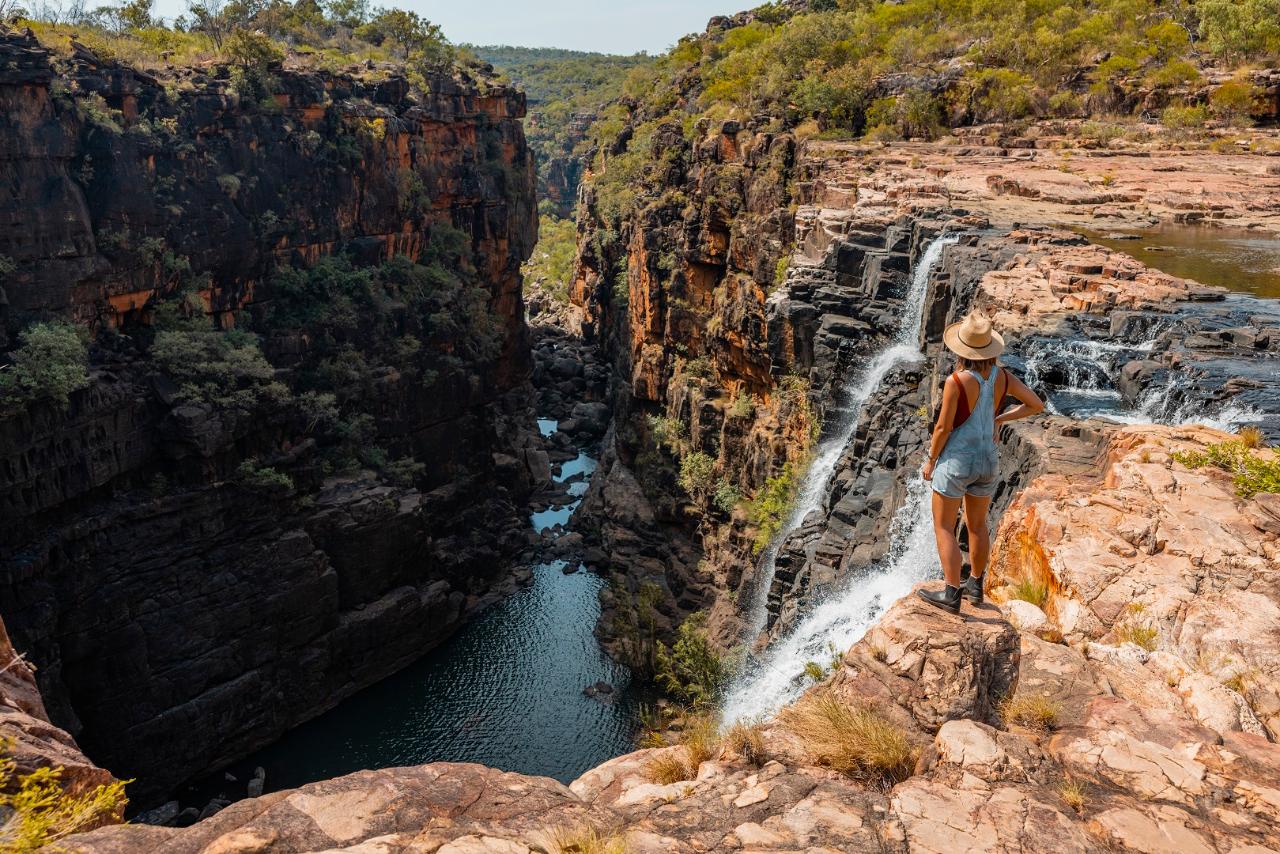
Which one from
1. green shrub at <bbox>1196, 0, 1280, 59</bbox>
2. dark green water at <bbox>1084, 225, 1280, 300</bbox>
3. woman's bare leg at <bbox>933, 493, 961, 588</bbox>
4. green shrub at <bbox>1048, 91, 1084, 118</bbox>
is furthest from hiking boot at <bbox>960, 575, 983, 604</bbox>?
green shrub at <bbox>1196, 0, 1280, 59</bbox>

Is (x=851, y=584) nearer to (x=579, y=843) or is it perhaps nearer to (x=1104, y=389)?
(x=1104, y=389)

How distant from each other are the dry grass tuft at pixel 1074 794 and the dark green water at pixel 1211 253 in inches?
554

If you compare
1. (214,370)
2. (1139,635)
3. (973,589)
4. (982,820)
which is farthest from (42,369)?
(1139,635)

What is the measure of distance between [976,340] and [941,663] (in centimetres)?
268

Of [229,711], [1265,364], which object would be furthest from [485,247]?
[1265,364]

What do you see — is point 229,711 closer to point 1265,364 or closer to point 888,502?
point 888,502

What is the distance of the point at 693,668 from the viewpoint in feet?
85.7

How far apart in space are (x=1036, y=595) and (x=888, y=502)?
683 centimetres

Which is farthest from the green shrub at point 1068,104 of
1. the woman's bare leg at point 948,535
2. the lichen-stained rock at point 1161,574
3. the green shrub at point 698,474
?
the woman's bare leg at point 948,535

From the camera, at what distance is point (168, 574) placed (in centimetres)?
2769

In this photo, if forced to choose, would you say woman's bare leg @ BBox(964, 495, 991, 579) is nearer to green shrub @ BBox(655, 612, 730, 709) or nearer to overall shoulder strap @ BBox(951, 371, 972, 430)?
overall shoulder strap @ BBox(951, 371, 972, 430)

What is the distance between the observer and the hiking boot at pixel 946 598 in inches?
305

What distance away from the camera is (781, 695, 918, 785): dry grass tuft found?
6832 mm

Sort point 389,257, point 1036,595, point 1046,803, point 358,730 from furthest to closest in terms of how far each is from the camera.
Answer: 1. point 389,257
2. point 358,730
3. point 1036,595
4. point 1046,803
